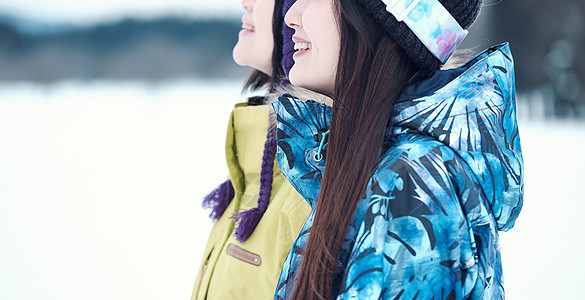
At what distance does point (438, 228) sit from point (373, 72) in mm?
246

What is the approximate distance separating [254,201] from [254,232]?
10cm

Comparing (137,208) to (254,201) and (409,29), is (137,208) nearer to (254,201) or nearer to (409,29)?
(254,201)

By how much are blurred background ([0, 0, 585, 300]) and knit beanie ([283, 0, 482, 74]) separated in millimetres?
271

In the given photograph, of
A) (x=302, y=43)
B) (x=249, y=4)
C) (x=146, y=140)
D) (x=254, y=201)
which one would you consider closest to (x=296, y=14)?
(x=302, y=43)

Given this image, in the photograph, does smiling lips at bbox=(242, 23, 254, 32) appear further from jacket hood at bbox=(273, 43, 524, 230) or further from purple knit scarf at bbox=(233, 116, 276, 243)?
jacket hood at bbox=(273, 43, 524, 230)

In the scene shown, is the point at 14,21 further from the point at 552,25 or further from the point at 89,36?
the point at 552,25

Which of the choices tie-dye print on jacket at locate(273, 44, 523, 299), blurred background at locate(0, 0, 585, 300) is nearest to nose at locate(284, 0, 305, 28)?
tie-dye print on jacket at locate(273, 44, 523, 299)

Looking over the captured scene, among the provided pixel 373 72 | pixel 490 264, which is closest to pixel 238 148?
pixel 373 72

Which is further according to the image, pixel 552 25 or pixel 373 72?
pixel 552 25

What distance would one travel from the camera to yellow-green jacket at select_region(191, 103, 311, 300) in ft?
3.32

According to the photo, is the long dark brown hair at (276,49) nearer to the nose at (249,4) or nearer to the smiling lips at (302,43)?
the nose at (249,4)

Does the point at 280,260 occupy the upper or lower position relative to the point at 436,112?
lower

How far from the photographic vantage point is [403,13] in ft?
2.37

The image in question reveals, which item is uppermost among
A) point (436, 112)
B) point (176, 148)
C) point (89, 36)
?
point (89, 36)
